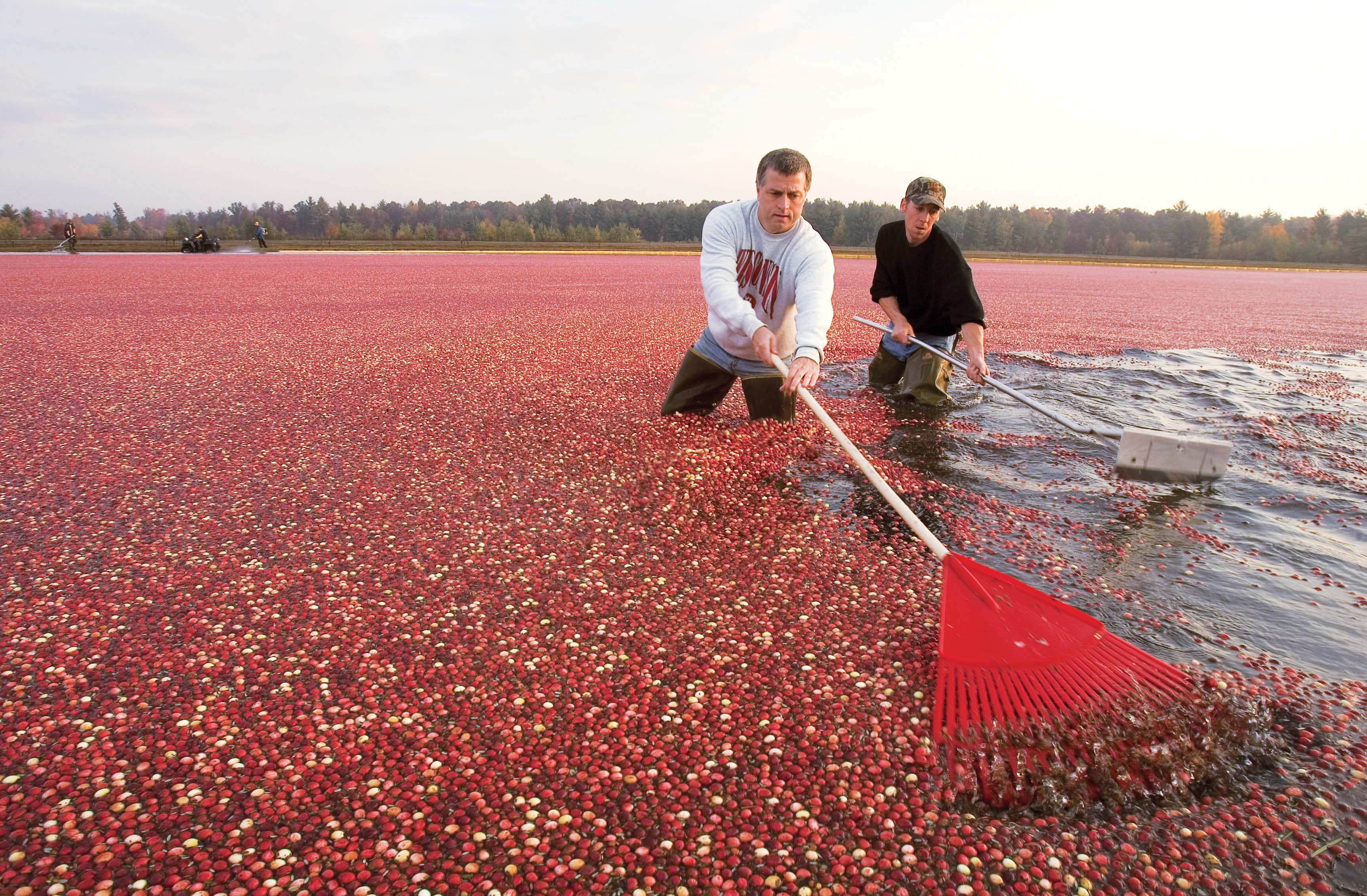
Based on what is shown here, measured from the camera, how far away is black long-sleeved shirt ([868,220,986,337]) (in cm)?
607

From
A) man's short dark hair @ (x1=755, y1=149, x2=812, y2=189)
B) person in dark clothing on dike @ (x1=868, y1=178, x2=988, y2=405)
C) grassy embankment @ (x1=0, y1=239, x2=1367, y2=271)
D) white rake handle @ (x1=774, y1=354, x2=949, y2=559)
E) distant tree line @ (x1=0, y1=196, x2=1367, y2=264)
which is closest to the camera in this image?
white rake handle @ (x1=774, y1=354, x2=949, y2=559)

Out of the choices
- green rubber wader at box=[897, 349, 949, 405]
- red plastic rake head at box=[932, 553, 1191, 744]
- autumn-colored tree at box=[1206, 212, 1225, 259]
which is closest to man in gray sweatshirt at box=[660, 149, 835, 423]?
green rubber wader at box=[897, 349, 949, 405]

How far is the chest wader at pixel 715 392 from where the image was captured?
5.76 m

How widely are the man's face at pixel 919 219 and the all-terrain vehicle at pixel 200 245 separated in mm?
33015

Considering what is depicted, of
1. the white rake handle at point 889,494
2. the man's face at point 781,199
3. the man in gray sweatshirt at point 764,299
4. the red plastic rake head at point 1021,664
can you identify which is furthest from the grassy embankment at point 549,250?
the red plastic rake head at point 1021,664

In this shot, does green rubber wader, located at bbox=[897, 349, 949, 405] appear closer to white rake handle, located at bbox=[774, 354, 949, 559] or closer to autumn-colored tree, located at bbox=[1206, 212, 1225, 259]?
white rake handle, located at bbox=[774, 354, 949, 559]

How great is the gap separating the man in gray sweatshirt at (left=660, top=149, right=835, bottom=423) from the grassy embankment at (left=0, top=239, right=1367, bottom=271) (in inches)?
1339

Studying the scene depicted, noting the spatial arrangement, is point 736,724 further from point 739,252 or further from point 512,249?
point 512,249

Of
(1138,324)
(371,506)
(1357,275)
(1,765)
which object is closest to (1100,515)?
(371,506)

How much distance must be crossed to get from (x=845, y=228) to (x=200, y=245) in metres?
54.2

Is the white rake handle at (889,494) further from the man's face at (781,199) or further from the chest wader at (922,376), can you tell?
the chest wader at (922,376)

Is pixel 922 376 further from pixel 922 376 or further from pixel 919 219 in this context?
pixel 919 219

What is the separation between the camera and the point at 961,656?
255 centimetres

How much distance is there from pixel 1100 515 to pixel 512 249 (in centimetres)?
4022
